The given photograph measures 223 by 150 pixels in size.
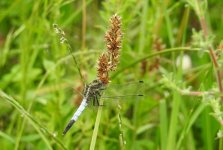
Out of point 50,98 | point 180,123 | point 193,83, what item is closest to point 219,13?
point 193,83

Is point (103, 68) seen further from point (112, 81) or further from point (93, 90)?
point (112, 81)

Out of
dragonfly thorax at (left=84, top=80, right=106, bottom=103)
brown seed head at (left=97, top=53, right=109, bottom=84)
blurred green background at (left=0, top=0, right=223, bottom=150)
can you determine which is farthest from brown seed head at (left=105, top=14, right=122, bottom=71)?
blurred green background at (left=0, top=0, right=223, bottom=150)

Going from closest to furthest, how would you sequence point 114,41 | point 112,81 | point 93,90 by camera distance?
point 114,41 < point 93,90 < point 112,81

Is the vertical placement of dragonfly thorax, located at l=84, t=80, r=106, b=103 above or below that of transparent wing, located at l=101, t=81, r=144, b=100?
below

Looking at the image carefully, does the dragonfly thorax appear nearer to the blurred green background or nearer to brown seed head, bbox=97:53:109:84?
brown seed head, bbox=97:53:109:84

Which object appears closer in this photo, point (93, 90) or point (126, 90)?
point (93, 90)

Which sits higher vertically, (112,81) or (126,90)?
(112,81)

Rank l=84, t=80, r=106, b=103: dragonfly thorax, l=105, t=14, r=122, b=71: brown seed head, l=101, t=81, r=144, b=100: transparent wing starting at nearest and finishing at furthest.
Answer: l=105, t=14, r=122, b=71: brown seed head → l=84, t=80, r=106, b=103: dragonfly thorax → l=101, t=81, r=144, b=100: transparent wing

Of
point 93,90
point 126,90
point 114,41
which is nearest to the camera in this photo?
point 114,41

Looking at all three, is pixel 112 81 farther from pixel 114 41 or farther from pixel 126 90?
pixel 114 41

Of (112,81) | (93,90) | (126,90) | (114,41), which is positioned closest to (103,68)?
(114,41)

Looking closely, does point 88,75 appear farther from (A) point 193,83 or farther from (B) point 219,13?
(B) point 219,13

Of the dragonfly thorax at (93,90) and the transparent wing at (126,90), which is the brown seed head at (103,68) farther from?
the transparent wing at (126,90)

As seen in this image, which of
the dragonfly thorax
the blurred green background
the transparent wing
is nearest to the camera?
Result: the dragonfly thorax
